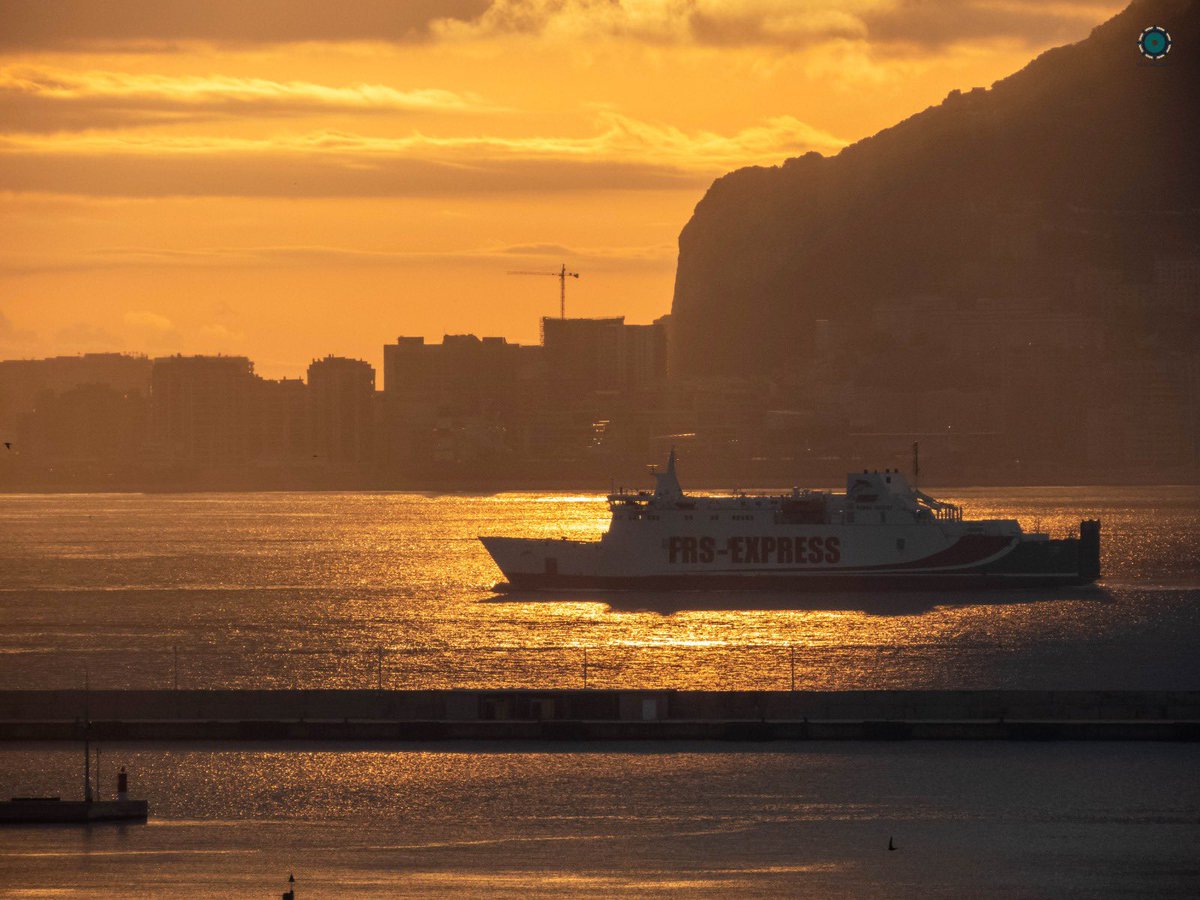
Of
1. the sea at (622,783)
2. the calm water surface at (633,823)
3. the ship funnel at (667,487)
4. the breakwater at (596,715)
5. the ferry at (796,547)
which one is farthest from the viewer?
the ship funnel at (667,487)

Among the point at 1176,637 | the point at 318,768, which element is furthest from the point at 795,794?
the point at 1176,637

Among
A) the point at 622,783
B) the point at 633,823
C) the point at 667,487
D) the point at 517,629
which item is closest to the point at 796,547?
the point at 667,487

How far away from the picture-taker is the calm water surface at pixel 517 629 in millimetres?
56156

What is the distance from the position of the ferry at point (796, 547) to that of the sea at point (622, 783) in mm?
10360

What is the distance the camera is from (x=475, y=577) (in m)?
97.7

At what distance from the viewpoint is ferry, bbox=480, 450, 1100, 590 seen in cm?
8450

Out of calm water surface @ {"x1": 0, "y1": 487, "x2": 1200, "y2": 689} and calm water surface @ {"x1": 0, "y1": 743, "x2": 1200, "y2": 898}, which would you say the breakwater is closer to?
calm water surface @ {"x1": 0, "y1": 743, "x2": 1200, "y2": 898}

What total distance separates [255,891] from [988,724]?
1768 centimetres

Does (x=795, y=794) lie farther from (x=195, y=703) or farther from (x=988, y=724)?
(x=195, y=703)

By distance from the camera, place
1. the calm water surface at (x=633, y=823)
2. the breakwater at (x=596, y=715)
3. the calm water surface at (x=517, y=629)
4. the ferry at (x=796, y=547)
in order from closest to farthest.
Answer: the calm water surface at (x=633, y=823)
the breakwater at (x=596, y=715)
the calm water surface at (x=517, y=629)
the ferry at (x=796, y=547)

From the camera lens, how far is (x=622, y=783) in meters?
38.1

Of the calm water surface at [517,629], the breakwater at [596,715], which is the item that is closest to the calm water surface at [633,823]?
the breakwater at [596,715]

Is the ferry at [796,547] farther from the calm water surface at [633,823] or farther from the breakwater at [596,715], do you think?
the calm water surface at [633,823]

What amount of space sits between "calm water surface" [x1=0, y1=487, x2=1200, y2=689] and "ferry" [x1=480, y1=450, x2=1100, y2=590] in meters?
1.05
